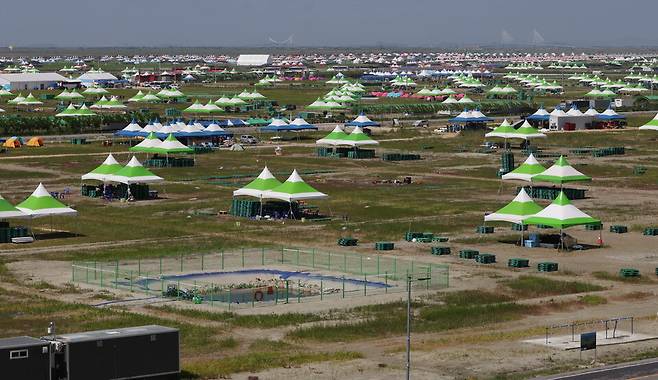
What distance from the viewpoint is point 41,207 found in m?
79.0

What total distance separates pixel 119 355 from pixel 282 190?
144ft

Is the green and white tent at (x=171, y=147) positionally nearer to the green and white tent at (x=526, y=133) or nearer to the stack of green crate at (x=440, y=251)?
the green and white tent at (x=526, y=133)

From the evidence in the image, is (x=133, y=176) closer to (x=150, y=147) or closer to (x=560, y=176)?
(x=150, y=147)

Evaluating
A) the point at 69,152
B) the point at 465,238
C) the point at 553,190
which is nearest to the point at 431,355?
the point at 465,238

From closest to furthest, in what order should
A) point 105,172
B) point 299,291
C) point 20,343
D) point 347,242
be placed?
point 20,343, point 299,291, point 347,242, point 105,172

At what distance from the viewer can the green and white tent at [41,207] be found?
78.2 m

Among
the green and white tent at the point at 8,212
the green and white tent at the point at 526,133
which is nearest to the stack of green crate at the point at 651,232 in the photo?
the green and white tent at the point at 8,212

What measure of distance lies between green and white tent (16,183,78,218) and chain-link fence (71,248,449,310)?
11466 millimetres

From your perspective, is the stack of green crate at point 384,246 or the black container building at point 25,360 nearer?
the black container building at point 25,360

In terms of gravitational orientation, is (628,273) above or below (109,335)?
below

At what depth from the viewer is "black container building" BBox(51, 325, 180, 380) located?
41.8 metres

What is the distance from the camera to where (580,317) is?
56.3m

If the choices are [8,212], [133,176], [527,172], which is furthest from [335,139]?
[8,212]

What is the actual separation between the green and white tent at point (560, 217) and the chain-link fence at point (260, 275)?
29.5 feet
